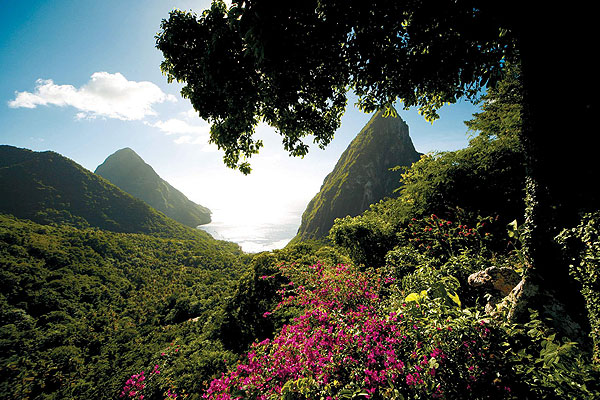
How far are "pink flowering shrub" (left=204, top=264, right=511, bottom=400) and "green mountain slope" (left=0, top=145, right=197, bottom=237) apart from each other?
100492 mm

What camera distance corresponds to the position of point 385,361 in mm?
2520

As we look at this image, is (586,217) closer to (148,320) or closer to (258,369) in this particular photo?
(258,369)

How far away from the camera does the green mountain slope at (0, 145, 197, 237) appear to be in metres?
72.6

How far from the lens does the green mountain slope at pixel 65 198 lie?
72.6m

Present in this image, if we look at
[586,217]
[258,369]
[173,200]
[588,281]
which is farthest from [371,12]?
[173,200]

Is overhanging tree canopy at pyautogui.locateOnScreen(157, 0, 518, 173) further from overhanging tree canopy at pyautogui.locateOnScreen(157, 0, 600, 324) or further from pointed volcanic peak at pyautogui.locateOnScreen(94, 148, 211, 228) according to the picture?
pointed volcanic peak at pyautogui.locateOnScreen(94, 148, 211, 228)

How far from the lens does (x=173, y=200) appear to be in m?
145

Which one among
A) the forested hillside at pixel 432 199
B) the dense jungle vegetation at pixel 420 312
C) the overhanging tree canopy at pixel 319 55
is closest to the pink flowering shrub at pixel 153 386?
the dense jungle vegetation at pixel 420 312

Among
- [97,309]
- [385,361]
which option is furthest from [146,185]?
[385,361]

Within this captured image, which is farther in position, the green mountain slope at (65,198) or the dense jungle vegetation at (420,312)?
the green mountain slope at (65,198)

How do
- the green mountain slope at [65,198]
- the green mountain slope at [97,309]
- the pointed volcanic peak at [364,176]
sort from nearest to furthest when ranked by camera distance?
the green mountain slope at [97,309] → the green mountain slope at [65,198] → the pointed volcanic peak at [364,176]

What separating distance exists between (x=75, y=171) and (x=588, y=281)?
5181 inches

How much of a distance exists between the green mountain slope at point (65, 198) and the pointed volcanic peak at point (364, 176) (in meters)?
61.3

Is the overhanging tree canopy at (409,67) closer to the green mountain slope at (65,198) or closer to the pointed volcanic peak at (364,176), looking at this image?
the pointed volcanic peak at (364,176)
